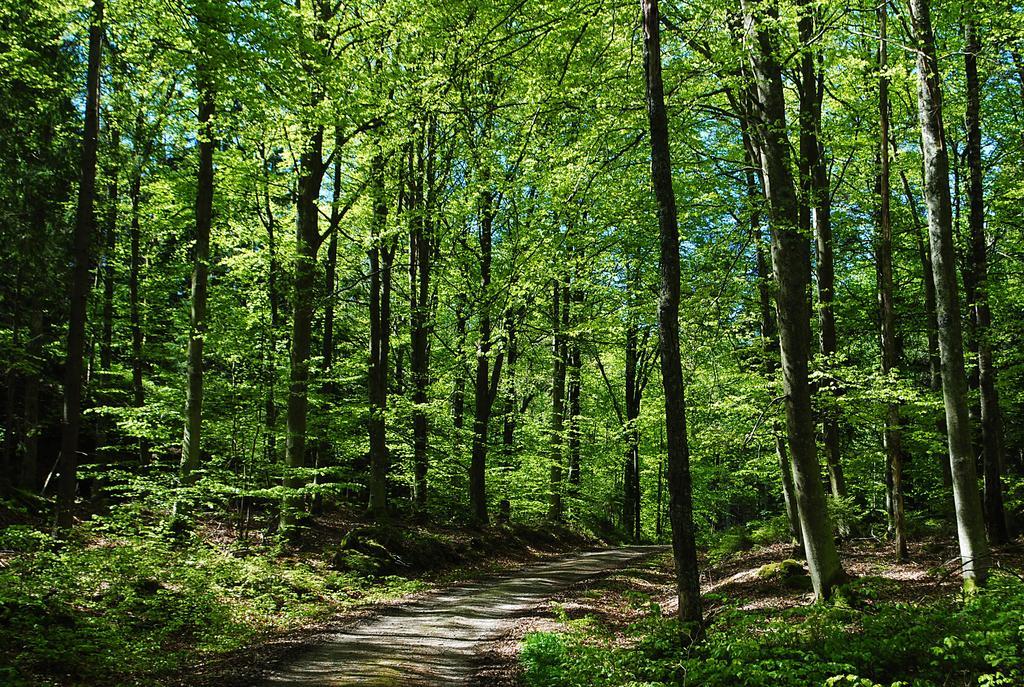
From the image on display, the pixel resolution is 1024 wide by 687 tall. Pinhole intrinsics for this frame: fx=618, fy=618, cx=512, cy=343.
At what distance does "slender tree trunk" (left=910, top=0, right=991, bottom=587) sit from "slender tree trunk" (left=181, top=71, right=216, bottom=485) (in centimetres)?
1220

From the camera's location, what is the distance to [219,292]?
20047mm

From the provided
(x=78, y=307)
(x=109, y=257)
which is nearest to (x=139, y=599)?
(x=78, y=307)

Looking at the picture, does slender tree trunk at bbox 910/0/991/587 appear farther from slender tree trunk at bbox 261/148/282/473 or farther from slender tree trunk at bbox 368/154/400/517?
slender tree trunk at bbox 261/148/282/473

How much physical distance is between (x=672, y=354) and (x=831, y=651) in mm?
3447

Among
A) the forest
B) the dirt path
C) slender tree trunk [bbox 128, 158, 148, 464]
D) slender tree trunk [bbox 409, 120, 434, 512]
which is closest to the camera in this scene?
the dirt path

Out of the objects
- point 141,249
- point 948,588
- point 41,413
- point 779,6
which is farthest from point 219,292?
point 948,588

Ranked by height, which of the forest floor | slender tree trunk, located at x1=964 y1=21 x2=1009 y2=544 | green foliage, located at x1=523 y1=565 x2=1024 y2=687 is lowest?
the forest floor

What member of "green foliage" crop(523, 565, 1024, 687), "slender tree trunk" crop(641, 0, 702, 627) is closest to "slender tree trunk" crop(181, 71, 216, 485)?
"green foliage" crop(523, 565, 1024, 687)


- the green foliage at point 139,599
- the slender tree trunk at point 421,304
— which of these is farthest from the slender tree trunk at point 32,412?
the slender tree trunk at point 421,304

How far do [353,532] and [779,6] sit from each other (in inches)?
518

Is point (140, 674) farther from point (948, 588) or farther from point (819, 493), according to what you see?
point (948, 588)

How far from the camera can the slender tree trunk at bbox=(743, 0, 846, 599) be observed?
856 centimetres

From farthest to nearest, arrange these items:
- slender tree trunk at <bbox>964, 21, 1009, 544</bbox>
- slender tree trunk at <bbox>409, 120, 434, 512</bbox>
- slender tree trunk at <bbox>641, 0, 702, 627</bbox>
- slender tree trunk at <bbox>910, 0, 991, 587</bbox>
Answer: slender tree trunk at <bbox>409, 120, 434, 512</bbox> → slender tree trunk at <bbox>964, 21, 1009, 544</bbox> → slender tree trunk at <bbox>910, 0, 991, 587</bbox> → slender tree trunk at <bbox>641, 0, 702, 627</bbox>

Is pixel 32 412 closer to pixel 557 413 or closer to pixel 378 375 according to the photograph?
pixel 378 375
